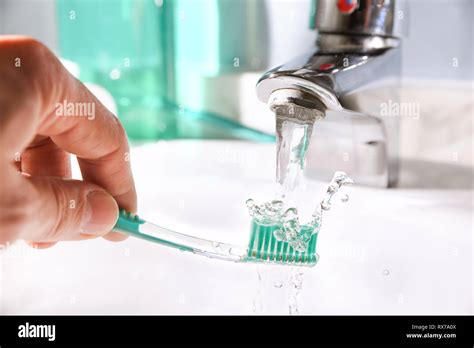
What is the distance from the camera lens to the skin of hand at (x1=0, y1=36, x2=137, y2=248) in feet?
0.92

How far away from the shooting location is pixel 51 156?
0.40 meters

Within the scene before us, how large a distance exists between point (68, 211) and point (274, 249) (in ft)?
0.44

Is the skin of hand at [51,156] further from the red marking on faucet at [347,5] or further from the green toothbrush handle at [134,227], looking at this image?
the red marking on faucet at [347,5]

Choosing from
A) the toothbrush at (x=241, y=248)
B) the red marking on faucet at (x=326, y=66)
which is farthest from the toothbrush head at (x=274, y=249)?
the red marking on faucet at (x=326, y=66)

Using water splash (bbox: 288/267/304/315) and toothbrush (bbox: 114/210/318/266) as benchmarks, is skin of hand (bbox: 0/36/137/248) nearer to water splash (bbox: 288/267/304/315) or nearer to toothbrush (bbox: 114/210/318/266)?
toothbrush (bbox: 114/210/318/266)

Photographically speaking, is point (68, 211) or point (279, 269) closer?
point (68, 211)

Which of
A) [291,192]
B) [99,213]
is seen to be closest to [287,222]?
[291,192]

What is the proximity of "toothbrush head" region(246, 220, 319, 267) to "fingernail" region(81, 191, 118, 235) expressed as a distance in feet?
0.30

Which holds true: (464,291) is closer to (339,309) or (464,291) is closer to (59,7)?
(339,309)

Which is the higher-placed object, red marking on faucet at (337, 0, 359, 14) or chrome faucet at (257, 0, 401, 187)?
red marking on faucet at (337, 0, 359, 14)

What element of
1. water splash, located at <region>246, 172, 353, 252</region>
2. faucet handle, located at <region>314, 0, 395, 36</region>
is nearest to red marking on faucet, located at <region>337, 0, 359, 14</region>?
faucet handle, located at <region>314, 0, 395, 36</region>

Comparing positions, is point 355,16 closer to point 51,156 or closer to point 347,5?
point 347,5

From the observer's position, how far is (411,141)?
1.80 ft
